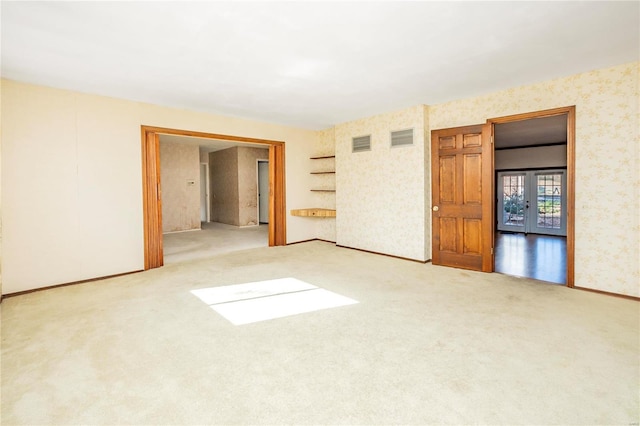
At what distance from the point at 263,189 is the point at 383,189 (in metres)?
6.41

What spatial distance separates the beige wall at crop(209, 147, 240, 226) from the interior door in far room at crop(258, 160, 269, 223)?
1.06 meters

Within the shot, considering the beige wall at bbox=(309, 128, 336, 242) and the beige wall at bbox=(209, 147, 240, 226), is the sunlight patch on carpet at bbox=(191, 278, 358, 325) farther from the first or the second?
the beige wall at bbox=(209, 147, 240, 226)

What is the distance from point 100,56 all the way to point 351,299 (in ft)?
11.9

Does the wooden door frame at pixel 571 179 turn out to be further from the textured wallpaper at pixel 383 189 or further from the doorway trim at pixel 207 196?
the doorway trim at pixel 207 196

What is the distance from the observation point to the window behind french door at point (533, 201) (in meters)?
8.89

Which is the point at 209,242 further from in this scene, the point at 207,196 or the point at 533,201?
the point at 533,201

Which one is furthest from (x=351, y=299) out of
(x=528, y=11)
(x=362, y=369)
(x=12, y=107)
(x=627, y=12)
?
(x=12, y=107)

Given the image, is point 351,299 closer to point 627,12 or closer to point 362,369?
point 362,369

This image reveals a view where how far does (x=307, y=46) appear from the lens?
9.99 ft

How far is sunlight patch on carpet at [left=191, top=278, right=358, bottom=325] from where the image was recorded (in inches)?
126

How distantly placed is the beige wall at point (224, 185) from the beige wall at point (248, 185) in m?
0.14

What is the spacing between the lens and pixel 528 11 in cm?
250

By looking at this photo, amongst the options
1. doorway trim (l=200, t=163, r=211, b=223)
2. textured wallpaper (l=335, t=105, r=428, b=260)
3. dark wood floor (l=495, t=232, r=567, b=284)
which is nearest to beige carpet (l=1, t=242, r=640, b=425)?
dark wood floor (l=495, t=232, r=567, b=284)

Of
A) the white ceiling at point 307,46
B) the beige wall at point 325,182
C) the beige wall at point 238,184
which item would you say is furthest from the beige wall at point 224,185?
the white ceiling at point 307,46
